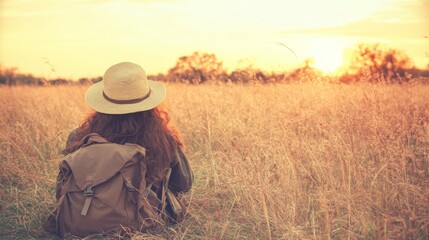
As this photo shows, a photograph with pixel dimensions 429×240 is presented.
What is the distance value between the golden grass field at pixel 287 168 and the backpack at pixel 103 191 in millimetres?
170

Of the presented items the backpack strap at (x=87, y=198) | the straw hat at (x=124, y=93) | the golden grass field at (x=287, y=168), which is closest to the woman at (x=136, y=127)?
the straw hat at (x=124, y=93)

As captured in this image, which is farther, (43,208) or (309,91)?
(309,91)

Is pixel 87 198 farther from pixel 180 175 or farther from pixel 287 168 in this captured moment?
pixel 287 168

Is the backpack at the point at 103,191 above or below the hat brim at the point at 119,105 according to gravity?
below

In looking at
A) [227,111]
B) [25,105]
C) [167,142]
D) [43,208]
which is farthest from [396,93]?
[25,105]

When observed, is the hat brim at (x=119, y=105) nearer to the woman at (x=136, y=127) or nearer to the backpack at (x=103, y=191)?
the woman at (x=136, y=127)

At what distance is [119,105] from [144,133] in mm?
250

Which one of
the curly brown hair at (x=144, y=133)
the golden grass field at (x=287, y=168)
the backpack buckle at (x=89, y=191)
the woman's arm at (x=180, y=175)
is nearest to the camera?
the backpack buckle at (x=89, y=191)

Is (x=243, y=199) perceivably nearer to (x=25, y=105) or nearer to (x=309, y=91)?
(x=309, y=91)

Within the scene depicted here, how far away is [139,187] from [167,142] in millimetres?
370

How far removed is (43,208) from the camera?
380cm

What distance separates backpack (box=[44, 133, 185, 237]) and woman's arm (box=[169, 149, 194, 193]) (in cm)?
27

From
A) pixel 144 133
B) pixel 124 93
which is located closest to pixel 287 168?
pixel 144 133

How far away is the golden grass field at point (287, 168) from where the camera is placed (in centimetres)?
314
